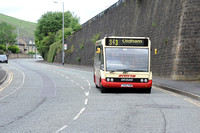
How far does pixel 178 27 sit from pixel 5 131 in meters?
19.0

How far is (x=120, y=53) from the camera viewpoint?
16.7 meters

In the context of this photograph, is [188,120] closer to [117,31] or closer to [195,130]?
[195,130]

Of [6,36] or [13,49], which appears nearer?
[13,49]

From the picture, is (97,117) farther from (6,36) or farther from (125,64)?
(6,36)

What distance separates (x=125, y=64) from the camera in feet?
53.6

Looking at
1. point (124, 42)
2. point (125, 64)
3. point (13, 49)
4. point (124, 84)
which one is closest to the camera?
point (124, 84)

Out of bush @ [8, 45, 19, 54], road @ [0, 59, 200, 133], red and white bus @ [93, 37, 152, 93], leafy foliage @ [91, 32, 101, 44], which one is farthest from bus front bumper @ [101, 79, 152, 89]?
bush @ [8, 45, 19, 54]

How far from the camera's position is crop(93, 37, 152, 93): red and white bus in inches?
630

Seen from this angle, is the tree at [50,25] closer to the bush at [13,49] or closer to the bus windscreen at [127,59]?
the bush at [13,49]

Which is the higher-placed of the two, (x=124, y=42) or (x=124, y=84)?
(x=124, y=42)

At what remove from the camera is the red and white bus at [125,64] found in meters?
16.0

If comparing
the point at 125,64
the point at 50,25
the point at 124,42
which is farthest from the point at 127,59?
the point at 50,25

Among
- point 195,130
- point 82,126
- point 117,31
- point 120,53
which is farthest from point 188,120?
point 117,31

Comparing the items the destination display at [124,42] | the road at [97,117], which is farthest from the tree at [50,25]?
the road at [97,117]
